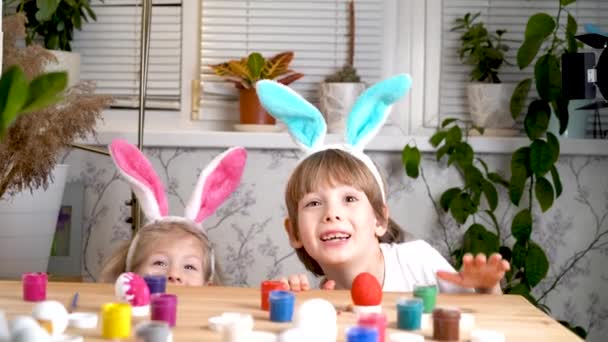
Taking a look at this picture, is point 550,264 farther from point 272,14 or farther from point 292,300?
point 292,300

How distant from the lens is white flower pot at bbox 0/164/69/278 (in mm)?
2414

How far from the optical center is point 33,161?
2.10 metres

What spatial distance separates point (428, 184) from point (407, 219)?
13cm

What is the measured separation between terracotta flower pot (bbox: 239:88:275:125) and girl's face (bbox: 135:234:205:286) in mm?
1061

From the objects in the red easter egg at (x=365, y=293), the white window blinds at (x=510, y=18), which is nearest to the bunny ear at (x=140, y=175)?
the red easter egg at (x=365, y=293)

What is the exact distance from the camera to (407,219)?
272 centimetres

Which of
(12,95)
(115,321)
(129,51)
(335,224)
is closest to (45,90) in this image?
(12,95)

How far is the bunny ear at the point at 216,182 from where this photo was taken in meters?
1.74

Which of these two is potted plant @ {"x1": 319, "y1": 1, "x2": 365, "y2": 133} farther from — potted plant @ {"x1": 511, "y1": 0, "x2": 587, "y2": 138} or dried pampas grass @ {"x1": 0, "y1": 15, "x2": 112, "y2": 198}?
dried pampas grass @ {"x1": 0, "y1": 15, "x2": 112, "y2": 198}

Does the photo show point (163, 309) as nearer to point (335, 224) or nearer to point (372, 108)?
point (335, 224)

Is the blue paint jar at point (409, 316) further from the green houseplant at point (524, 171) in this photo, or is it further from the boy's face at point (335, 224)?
the green houseplant at point (524, 171)

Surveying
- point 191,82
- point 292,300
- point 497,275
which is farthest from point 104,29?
point 292,300

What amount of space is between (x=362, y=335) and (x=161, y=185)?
44.9 inches

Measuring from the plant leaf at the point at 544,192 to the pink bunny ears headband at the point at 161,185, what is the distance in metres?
1.13
